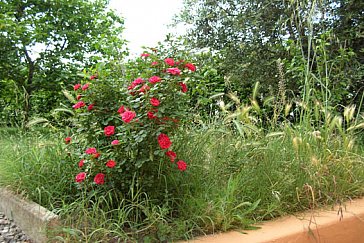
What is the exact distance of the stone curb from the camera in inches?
67.8

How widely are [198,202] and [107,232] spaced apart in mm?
466

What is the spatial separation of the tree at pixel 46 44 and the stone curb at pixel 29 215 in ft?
11.1

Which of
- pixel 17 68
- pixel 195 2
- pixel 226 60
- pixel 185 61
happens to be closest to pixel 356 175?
pixel 185 61

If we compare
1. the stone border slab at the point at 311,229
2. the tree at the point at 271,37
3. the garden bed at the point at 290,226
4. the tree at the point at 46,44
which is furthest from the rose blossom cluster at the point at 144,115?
the tree at the point at 46,44

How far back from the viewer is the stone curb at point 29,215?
172 centimetres

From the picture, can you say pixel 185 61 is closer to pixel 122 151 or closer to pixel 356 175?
pixel 122 151

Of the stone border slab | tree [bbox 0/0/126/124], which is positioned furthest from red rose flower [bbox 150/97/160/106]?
tree [bbox 0/0/126/124]

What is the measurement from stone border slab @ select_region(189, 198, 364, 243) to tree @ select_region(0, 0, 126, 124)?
424 cm

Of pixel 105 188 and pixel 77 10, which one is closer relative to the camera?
pixel 105 188

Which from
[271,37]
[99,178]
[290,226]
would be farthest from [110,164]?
[271,37]

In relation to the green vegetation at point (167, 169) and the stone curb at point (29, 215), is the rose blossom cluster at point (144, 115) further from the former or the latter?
the stone curb at point (29, 215)

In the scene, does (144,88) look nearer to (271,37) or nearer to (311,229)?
(311,229)

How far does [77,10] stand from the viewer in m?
6.19

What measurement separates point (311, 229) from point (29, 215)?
1.46m
